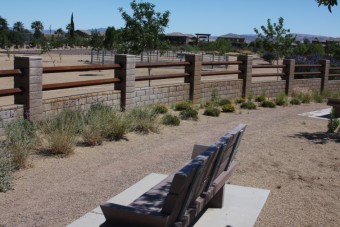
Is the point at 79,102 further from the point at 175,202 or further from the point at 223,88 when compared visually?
the point at 175,202

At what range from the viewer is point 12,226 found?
5.32m

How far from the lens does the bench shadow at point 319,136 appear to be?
1091 cm

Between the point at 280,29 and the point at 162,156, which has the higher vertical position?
the point at 280,29

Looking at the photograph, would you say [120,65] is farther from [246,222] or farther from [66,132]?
[246,222]

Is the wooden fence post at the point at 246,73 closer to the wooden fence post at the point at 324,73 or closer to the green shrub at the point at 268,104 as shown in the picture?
the green shrub at the point at 268,104

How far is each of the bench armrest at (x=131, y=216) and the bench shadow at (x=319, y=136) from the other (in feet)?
24.5

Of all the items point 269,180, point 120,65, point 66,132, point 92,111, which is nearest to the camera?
point 269,180

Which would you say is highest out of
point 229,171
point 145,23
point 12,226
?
point 145,23

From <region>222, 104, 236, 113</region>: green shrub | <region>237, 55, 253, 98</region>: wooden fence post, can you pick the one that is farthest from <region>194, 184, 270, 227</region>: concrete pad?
<region>237, 55, 253, 98</region>: wooden fence post

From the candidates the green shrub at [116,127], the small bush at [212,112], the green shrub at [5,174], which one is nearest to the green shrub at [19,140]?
the green shrub at [5,174]

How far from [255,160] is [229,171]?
9.08ft

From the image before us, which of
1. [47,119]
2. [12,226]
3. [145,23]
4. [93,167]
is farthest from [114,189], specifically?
[145,23]

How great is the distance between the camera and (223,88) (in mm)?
17578

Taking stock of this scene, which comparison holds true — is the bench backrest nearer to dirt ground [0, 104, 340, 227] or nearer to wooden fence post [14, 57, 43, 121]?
dirt ground [0, 104, 340, 227]
